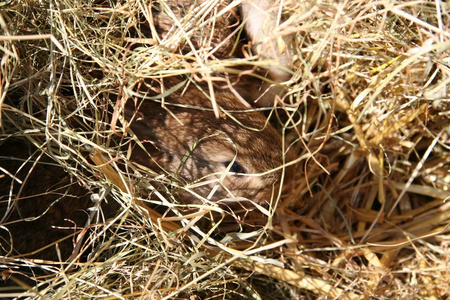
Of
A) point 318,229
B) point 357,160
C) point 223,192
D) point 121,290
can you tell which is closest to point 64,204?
point 121,290

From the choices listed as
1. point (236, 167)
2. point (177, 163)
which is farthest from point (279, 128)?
point (177, 163)

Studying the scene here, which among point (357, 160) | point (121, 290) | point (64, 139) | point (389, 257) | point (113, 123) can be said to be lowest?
point (389, 257)

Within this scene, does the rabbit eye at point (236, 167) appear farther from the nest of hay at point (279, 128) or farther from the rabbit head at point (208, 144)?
the nest of hay at point (279, 128)

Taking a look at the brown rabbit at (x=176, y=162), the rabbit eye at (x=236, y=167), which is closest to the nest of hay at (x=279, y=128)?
the brown rabbit at (x=176, y=162)

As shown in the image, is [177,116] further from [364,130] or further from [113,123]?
[364,130]

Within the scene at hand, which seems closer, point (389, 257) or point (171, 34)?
point (171, 34)

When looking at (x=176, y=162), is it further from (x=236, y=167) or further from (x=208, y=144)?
(x=236, y=167)

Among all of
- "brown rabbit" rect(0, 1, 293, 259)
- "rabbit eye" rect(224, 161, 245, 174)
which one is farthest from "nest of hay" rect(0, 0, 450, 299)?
"rabbit eye" rect(224, 161, 245, 174)
